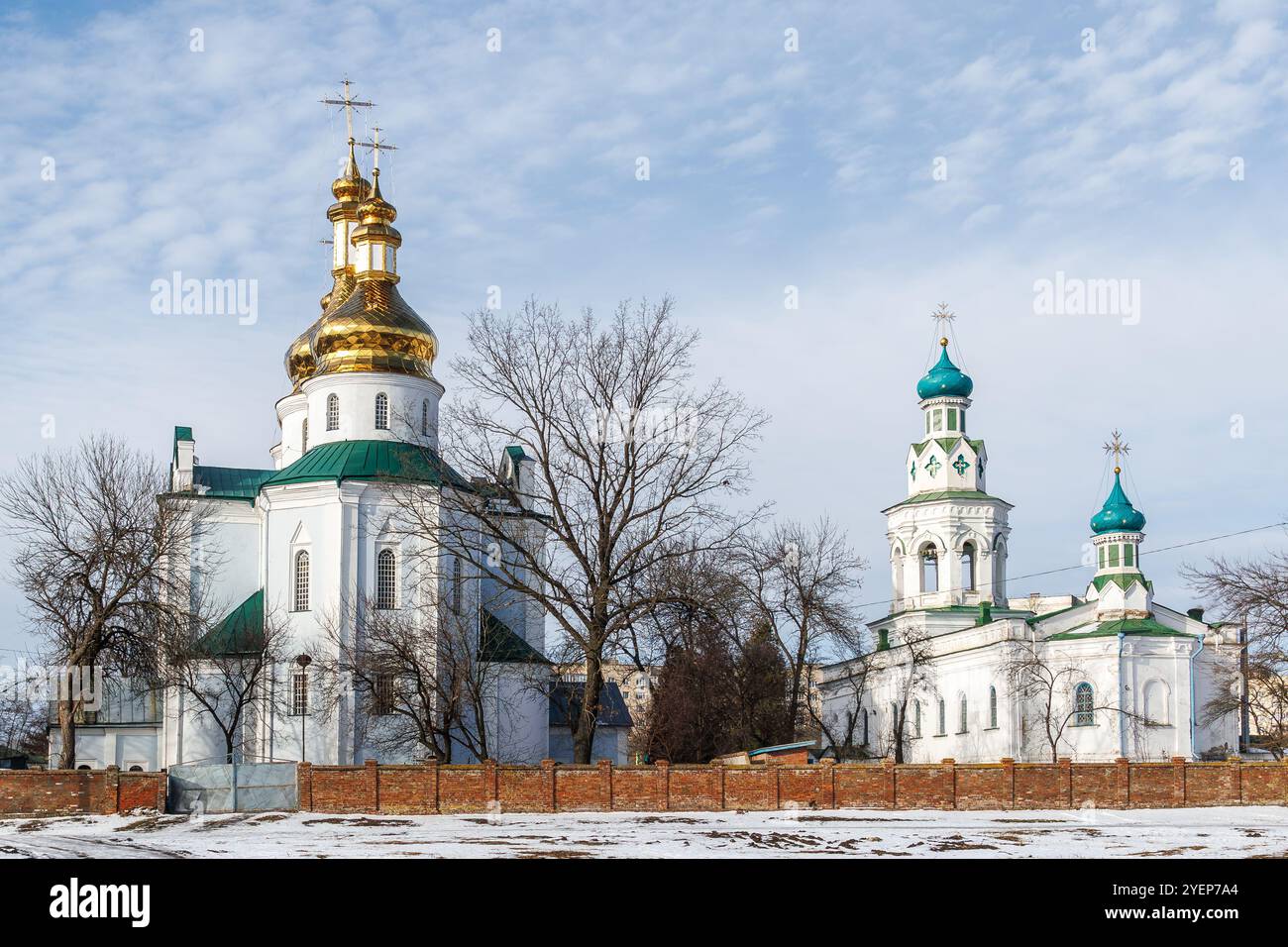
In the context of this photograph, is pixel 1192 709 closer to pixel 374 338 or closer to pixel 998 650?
pixel 998 650

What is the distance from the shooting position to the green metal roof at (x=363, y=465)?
4606cm

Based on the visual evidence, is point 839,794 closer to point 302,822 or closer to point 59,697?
point 302,822

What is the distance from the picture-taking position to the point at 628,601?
3888cm

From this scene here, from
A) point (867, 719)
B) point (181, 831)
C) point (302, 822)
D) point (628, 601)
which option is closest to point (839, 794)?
point (628, 601)

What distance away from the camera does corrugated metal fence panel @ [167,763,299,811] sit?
33812 mm

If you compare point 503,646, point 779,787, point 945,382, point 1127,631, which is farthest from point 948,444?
point 779,787

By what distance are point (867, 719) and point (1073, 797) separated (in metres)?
34.5

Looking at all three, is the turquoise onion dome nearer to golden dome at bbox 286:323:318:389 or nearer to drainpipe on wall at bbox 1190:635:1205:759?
drainpipe on wall at bbox 1190:635:1205:759

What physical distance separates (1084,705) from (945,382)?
14662 mm

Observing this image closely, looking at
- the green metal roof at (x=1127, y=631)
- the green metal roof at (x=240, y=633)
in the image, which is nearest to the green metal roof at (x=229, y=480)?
the green metal roof at (x=240, y=633)

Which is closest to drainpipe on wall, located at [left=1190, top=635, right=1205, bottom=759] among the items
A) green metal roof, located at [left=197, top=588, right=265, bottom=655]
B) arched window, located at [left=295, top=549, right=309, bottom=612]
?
arched window, located at [left=295, top=549, right=309, bottom=612]

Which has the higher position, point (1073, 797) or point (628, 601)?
point (628, 601)

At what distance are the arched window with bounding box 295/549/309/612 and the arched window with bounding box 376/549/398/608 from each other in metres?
2.24

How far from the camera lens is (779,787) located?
111ft
